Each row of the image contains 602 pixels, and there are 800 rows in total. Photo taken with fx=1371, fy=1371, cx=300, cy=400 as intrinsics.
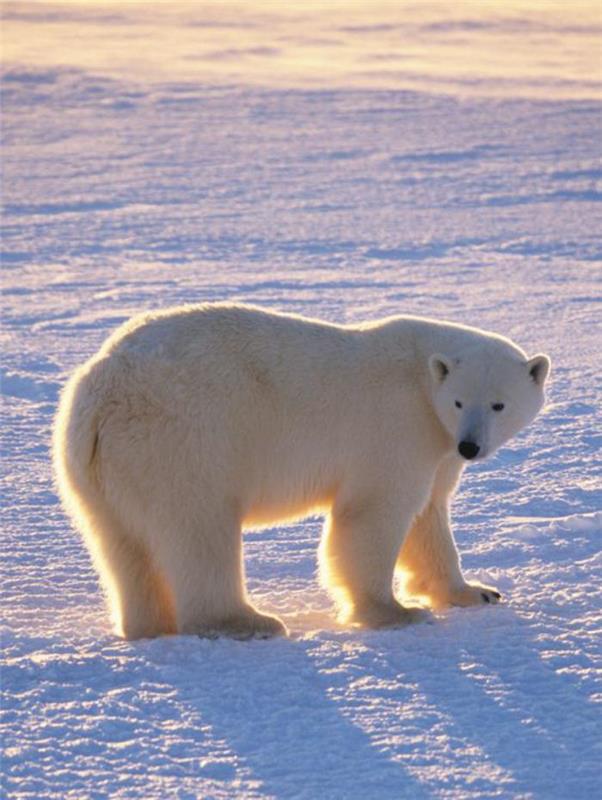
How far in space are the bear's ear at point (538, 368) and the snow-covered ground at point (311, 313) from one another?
26.8 inches

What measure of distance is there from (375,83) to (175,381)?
14.6 metres

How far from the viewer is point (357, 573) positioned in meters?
4.08

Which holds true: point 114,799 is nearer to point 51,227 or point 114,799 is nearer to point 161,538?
point 161,538

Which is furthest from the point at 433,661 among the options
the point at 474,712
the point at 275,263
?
the point at 275,263

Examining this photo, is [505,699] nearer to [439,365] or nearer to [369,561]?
[369,561]

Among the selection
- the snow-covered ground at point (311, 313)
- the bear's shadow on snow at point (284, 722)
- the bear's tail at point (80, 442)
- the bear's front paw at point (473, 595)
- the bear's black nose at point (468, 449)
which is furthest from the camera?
the bear's front paw at point (473, 595)

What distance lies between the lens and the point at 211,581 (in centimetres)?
384

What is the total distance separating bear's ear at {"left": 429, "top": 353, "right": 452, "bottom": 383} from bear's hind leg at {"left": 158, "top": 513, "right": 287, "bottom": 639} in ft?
2.42

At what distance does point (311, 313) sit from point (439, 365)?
437cm

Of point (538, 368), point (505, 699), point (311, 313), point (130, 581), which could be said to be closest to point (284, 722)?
point (505, 699)

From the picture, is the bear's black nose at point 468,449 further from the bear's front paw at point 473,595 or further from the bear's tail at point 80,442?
the bear's tail at point 80,442

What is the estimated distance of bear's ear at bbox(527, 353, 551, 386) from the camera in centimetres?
411

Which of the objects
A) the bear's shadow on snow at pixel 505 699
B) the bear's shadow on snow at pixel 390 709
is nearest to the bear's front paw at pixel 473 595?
the bear's shadow on snow at pixel 505 699

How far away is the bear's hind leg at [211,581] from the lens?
12.5 feet
